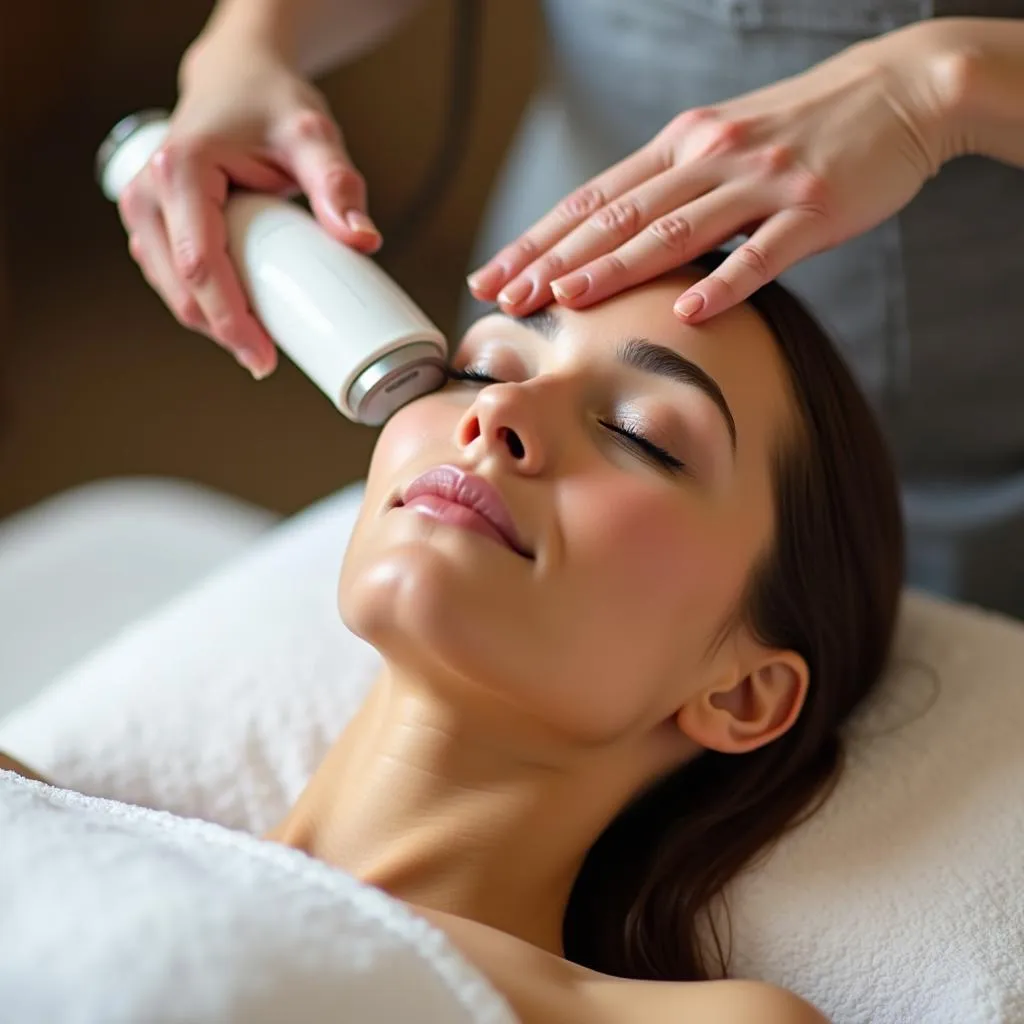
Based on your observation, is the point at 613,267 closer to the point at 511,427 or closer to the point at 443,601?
the point at 511,427

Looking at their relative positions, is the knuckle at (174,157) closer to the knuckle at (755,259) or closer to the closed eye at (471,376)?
the closed eye at (471,376)

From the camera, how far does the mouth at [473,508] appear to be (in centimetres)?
87

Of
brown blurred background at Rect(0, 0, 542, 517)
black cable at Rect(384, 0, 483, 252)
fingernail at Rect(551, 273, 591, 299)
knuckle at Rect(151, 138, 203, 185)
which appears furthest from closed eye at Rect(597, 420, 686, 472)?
brown blurred background at Rect(0, 0, 542, 517)

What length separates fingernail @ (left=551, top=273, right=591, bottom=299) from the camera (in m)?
0.95

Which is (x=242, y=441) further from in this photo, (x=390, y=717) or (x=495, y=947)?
(x=495, y=947)

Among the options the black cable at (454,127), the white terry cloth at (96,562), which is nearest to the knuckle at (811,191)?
the white terry cloth at (96,562)

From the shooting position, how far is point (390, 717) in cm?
98

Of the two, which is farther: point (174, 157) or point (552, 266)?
point (174, 157)

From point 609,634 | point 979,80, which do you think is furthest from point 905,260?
point 609,634

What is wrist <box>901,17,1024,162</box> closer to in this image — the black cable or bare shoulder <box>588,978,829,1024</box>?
bare shoulder <box>588,978,829,1024</box>

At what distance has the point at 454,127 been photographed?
7.06 ft

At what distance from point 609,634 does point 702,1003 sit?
0.77ft

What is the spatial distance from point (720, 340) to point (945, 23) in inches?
14.3

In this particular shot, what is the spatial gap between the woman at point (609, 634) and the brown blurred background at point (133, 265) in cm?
145
